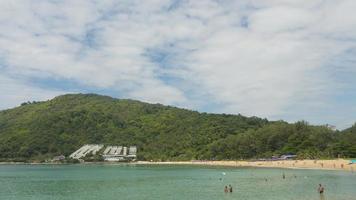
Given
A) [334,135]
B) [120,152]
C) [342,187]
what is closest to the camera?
[342,187]

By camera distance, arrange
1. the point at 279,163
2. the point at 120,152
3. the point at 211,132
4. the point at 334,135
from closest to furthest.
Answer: the point at 279,163
the point at 334,135
the point at 211,132
the point at 120,152

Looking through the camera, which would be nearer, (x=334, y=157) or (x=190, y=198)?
(x=190, y=198)

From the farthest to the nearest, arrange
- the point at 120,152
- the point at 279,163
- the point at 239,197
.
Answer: the point at 120,152
the point at 279,163
the point at 239,197

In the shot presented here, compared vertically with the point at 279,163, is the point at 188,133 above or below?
above

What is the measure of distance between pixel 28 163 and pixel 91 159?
2915cm

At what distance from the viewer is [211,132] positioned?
18475 centimetres

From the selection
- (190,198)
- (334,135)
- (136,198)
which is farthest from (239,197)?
(334,135)

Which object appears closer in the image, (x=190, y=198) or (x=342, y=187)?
(x=190, y=198)

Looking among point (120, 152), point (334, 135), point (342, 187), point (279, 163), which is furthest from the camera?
point (120, 152)

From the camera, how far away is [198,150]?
171m

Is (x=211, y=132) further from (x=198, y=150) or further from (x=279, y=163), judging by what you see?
(x=279, y=163)

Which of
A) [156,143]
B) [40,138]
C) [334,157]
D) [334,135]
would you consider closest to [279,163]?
[334,157]

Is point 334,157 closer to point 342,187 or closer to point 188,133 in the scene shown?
point 342,187

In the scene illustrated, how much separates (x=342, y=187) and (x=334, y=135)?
9128 cm
